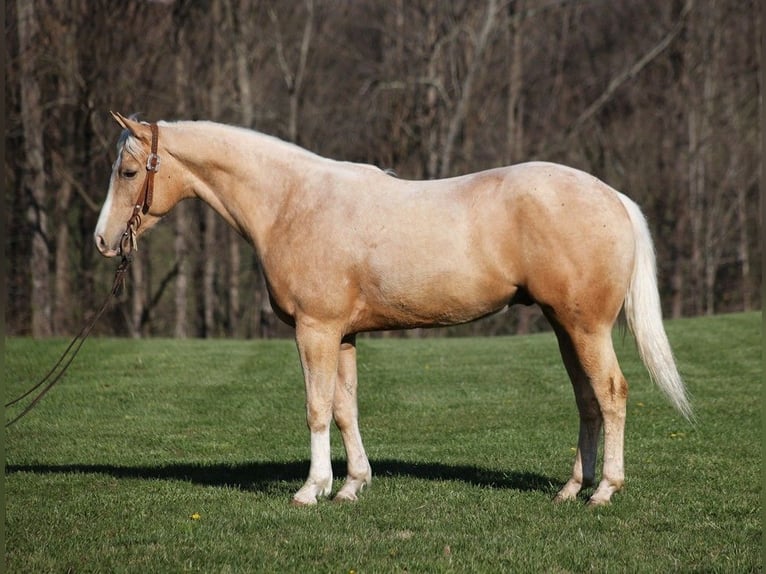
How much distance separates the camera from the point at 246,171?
7.19 meters

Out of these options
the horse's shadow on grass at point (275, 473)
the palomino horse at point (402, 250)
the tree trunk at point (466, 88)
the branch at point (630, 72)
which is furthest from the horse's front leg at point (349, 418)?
the branch at point (630, 72)

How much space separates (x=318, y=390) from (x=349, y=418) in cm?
45

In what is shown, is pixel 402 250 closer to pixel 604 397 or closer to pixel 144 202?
pixel 604 397

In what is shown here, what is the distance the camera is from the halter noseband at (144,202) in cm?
712

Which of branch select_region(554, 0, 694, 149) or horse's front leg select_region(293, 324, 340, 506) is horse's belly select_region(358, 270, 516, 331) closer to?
horse's front leg select_region(293, 324, 340, 506)

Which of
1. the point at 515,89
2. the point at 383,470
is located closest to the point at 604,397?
the point at 383,470

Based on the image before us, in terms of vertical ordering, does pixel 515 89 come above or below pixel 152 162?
above

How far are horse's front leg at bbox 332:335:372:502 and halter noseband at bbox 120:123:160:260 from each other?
1642 millimetres

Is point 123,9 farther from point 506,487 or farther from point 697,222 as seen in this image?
point 506,487

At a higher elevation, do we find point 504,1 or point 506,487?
point 504,1

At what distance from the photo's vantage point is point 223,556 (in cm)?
564

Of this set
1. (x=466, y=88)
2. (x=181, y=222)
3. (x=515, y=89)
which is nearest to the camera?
(x=181, y=222)

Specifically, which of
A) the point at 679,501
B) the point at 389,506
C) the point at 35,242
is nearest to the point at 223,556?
the point at 389,506

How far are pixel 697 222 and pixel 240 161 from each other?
2399 centimetres
